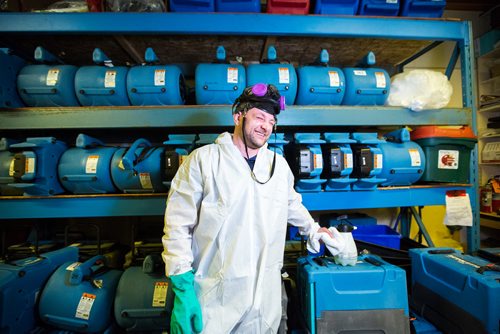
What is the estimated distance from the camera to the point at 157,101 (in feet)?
4.31

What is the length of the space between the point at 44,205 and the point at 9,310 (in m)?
0.53

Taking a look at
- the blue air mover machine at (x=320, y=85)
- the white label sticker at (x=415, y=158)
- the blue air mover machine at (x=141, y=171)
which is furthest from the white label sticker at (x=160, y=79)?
the white label sticker at (x=415, y=158)

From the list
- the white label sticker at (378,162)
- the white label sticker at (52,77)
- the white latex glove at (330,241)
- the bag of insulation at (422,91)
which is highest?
the white label sticker at (52,77)

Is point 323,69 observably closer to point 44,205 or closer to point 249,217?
point 249,217

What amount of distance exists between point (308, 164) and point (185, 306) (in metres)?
0.93

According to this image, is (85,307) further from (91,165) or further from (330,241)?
(330,241)

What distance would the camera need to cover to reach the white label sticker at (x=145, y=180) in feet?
4.08

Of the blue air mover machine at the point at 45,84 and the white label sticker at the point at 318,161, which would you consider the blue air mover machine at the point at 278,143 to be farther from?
the blue air mover machine at the point at 45,84

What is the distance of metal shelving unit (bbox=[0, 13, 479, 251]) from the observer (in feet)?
4.04

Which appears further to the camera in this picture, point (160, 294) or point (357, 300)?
point (160, 294)

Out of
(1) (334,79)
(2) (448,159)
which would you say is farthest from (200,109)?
(2) (448,159)

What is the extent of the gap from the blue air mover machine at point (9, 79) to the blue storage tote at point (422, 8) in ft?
8.67

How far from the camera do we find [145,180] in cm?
125

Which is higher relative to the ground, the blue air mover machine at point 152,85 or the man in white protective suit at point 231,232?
the blue air mover machine at point 152,85
